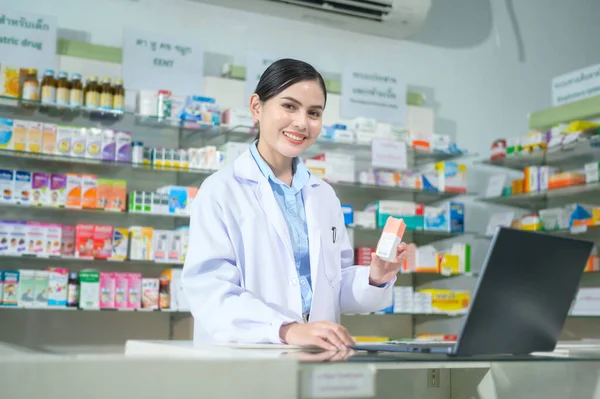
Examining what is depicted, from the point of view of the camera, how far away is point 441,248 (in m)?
6.39

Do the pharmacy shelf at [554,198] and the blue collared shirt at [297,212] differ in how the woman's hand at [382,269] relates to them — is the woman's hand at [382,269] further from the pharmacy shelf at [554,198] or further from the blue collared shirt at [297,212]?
the pharmacy shelf at [554,198]

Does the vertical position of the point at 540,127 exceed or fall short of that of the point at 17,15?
it falls short

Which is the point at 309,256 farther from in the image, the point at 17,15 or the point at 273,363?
the point at 17,15

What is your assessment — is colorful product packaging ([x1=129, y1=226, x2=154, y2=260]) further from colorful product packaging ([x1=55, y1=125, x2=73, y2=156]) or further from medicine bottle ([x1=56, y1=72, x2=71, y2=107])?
medicine bottle ([x1=56, y1=72, x2=71, y2=107])

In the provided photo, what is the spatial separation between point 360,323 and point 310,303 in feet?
12.4

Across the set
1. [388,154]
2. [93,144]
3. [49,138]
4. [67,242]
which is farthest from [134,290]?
[388,154]

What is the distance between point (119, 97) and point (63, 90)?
379 mm

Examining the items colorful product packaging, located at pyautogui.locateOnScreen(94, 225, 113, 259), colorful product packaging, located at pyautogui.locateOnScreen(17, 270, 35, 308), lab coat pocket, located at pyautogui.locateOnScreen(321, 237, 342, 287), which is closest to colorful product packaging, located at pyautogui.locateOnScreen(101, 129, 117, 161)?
colorful product packaging, located at pyautogui.locateOnScreen(94, 225, 113, 259)

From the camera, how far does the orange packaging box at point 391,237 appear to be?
1.87 metres

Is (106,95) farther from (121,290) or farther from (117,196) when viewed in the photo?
(121,290)

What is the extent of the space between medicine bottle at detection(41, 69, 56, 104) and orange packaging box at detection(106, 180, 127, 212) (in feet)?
2.26

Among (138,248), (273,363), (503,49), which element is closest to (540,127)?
(503,49)

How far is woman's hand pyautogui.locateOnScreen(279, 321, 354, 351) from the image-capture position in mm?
1679

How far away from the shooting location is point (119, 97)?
5156 millimetres
